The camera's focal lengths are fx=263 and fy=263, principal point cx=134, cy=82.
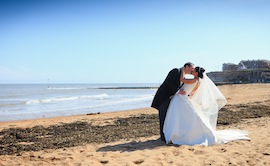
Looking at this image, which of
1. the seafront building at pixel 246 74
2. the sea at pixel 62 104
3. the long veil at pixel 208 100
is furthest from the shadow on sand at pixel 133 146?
the seafront building at pixel 246 74

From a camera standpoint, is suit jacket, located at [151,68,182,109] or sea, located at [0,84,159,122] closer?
suit jacket, located at [151,68,182,109]

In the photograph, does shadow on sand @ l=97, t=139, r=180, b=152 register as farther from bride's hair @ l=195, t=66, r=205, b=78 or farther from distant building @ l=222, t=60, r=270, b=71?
distant building @ l=222, t=60, r=270, b=71

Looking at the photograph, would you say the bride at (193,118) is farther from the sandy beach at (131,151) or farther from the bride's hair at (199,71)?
the sandy beach at (131,151)

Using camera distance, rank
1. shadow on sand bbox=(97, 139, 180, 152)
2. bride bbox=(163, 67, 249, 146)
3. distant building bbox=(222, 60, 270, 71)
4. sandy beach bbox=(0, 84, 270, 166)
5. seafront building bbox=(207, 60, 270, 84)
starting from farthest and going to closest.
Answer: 1. distant building bbox=(222, 60, 270, 71)
2. seafront building bbox=(207, 60, 270, 84)
3. bride bbox=(163, 67, 249, 146)
4. shadow on sand bbox=(97, 139, 180, 152)
5. sandy beach bbox=(0, 84, 270, 166)

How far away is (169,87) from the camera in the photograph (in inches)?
274

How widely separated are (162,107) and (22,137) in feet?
17.5

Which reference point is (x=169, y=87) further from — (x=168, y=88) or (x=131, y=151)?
(x=131, y=151)

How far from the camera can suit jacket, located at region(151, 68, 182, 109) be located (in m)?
6.83

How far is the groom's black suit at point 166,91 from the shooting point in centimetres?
683

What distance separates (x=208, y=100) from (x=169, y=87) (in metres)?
1.23

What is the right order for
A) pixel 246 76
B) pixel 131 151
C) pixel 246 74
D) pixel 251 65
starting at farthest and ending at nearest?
pixel 251 65, pixel 246 74, pixel 246 76, pixel 131 151

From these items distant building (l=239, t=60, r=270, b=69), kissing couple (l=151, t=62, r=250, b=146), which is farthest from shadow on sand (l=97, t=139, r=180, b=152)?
distant building (l=239, t=60, r=270, b=69)

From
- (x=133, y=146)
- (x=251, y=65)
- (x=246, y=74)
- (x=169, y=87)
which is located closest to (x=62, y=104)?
(x=133, y=146)

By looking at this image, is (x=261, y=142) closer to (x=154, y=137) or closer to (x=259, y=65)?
(x=154, y=137)
